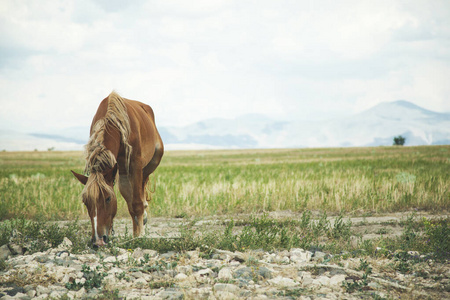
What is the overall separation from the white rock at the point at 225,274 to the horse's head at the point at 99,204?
1637mm

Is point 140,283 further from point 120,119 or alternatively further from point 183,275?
point 120,119

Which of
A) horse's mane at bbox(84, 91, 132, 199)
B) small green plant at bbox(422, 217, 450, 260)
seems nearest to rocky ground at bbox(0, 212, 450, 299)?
small green plant at bbox(422, 217, 450, 260)

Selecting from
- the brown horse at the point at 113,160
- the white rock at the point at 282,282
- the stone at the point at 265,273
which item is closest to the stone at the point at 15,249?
the brown horse at the point at 113,160

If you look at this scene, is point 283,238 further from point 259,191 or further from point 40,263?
point 259,191

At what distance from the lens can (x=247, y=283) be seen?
395 cm

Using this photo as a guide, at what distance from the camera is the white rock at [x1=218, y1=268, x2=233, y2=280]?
160 inches

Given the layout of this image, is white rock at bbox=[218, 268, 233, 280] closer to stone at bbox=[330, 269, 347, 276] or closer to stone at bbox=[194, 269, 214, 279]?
stone at bbox=[194, 269, 214, 279]

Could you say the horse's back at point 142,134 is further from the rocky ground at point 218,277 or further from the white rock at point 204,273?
the white rock at point 204,273

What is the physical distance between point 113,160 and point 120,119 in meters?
0.95

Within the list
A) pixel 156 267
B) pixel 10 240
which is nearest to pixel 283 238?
pixel 156 267

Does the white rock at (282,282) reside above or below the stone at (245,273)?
below

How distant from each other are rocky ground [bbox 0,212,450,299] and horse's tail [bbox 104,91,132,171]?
1.68m

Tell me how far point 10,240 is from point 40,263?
1.34 m

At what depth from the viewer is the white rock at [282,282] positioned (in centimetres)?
391
